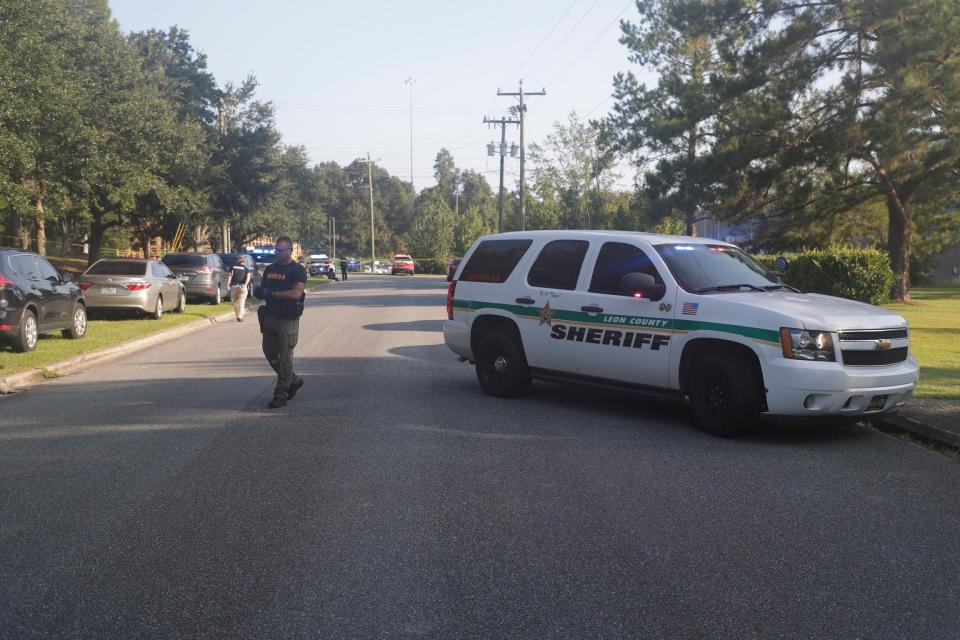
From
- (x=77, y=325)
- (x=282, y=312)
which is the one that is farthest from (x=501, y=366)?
(x=77, y=325)

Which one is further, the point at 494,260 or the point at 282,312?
the point at 494,260

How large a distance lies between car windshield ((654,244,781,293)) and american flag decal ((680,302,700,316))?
224mm

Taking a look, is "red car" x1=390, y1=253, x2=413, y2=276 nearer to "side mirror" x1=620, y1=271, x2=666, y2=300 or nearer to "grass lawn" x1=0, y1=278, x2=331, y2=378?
"grass lawn" x1=0, y1=278, x2=331, y2=378

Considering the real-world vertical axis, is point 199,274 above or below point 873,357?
below

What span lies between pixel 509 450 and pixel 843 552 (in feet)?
10.5

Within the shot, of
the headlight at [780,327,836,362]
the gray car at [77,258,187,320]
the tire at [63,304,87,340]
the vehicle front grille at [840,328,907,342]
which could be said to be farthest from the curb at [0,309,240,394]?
the vehicle front grille at [840,328,907,342]

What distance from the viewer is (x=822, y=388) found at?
798cm

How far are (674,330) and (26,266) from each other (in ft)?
37.4

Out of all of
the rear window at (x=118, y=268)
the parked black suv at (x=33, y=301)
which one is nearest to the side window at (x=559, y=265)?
the parked black suv at (x=33, y=301)

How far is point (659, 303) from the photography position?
912 centimetres

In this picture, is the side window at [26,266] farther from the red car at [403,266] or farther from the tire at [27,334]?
the red car at [403,266]

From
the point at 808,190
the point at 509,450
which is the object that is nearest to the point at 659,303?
the point at 509,450

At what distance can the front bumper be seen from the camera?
315 inches

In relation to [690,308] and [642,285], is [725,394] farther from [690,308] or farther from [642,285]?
[642,285]
